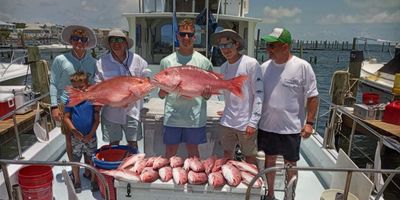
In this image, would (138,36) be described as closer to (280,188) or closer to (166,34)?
(166,34)

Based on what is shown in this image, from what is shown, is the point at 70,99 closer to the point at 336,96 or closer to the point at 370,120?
the point at 370,120

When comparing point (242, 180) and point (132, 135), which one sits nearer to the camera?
point (242, 180)

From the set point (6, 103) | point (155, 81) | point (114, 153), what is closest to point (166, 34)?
point (6, 103)

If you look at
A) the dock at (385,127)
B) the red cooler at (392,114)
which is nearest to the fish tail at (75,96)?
the dock at (385,127)

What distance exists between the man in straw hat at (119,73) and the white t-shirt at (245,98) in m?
1.01

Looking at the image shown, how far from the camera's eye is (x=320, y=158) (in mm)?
5125

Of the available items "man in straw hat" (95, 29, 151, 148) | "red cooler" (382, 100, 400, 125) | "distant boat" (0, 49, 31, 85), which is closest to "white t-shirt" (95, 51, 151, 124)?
"man in straw hat" (95, 29, 151, 148)

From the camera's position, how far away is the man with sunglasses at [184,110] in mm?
3395

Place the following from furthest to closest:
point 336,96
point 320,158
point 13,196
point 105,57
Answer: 1. point 336,96
2. point 320,158
3. point 105,57
4. point 13,196

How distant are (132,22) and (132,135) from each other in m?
4.87

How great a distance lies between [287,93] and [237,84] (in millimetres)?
492

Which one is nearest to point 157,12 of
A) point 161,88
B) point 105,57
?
point 105,57

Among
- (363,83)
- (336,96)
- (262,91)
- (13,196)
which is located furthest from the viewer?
(363,83)

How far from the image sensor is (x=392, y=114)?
27.3 ft
